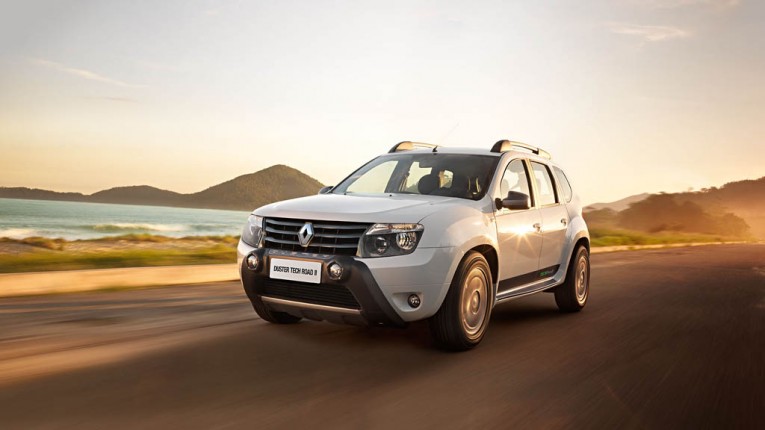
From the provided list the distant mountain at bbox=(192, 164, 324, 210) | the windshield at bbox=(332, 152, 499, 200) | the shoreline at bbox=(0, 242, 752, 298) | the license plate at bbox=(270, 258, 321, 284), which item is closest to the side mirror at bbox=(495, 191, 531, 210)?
the windshield at bbox=(332, 152, 499, 200)

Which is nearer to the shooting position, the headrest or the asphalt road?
the asphalt road

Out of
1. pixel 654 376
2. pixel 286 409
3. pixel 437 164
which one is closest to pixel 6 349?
pixel 286 409

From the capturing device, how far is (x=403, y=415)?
3.90 m

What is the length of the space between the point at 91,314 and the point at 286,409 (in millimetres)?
4196

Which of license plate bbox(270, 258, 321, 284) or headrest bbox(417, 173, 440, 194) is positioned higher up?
headrest bbox(417, 173, 440, 194)

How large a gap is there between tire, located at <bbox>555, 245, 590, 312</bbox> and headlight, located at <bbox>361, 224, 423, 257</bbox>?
3.40m

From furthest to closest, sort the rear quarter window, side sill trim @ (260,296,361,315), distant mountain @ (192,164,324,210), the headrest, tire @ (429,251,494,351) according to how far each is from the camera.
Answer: distant mountain @ (192,164,324,210), the rear quarter window, the headrest, tire @ (429,251,494,351), side sill trim @ (260,296,361,315)

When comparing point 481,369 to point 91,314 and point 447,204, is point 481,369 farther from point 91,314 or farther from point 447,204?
point 91,314

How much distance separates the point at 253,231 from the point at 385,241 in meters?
1.28

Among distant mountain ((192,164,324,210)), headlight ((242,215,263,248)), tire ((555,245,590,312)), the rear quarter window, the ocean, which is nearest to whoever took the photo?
headlight ((242,215,263,248))

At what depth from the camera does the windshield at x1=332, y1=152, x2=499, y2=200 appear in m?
A: 6.52

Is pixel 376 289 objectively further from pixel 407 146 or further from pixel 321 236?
A: pixel 407 146

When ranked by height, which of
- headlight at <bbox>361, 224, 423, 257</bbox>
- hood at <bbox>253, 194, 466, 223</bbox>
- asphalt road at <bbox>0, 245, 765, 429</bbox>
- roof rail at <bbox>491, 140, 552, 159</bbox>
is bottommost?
asphalt road at <bbox>0, 245, 765, 429</bbox>

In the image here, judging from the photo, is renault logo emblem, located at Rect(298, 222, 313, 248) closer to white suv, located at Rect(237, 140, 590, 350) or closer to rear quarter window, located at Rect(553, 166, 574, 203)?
white suv, located at Rect(237, 140, 590, 350)
